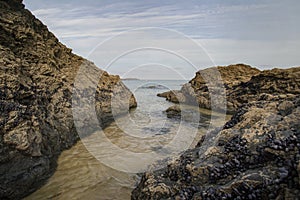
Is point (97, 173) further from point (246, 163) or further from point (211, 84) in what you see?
point (211, 84)

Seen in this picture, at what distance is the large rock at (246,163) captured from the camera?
2.68 meters

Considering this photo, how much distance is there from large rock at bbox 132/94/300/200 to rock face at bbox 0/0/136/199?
231cm

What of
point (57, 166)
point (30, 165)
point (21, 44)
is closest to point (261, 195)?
point (30, 165)

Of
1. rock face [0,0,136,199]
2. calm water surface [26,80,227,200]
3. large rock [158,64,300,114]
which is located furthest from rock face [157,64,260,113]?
rock face [0,0,136,199]

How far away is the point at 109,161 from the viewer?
247 inches

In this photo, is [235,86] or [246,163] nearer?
[246,163]

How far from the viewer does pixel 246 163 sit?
3.14 metres

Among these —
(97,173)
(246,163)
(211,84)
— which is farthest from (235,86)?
(246,163)

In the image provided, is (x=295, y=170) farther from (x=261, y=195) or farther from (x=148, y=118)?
(x=148, y=118)

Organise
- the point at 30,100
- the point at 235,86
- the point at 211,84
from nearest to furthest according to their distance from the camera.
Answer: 1. the point at 30,100
2. the point at 235,86
3. the point at 211,84

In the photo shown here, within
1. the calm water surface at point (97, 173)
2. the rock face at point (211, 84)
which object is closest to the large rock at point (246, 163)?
the calm water surface at point (97, 173)

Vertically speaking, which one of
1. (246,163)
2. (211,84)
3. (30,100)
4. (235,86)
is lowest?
(246,163)

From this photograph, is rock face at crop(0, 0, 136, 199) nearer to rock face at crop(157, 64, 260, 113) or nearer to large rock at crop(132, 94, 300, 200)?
large rock at crop(132, 94, 300, 200)

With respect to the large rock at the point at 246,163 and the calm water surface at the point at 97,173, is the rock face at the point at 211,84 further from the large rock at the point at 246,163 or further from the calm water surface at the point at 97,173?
the large rock at the point at 246,163
